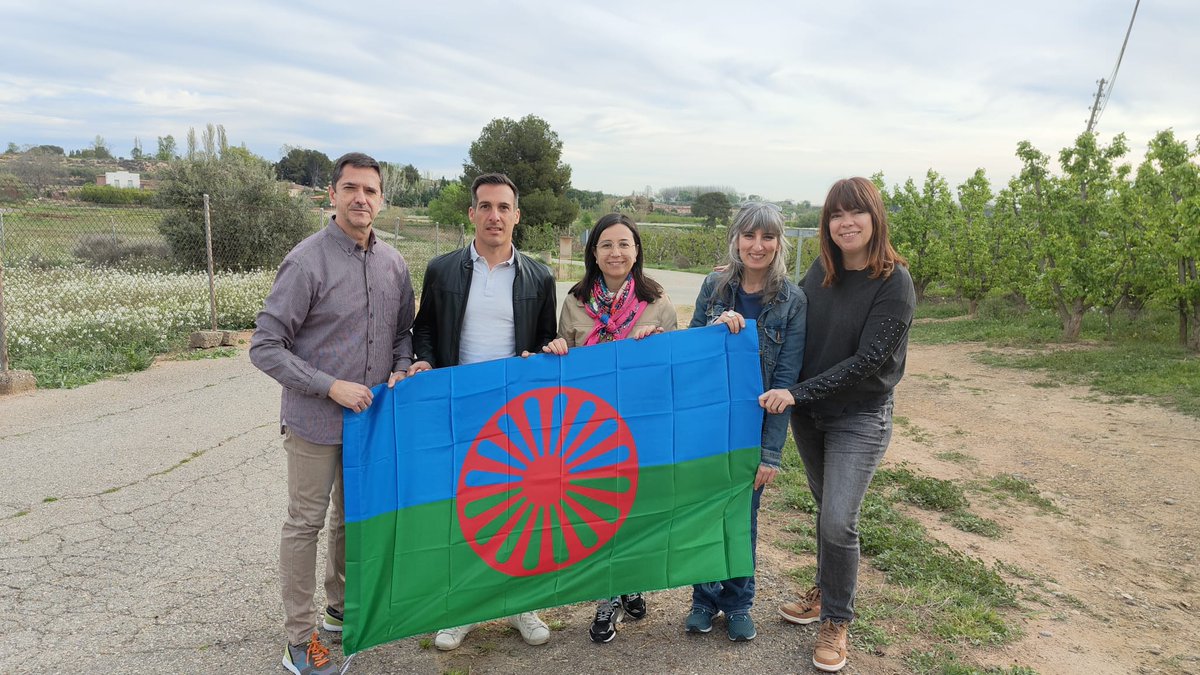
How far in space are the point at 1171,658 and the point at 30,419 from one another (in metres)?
8.37

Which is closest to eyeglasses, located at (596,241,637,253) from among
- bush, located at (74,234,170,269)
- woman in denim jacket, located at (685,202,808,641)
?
woman in denim jacket, located at (685,202,808,641)

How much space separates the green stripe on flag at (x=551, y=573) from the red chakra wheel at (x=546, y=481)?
4cm

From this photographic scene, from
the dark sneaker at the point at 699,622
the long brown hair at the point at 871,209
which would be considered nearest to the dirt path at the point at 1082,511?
the dark sneaker at the point at 699,622

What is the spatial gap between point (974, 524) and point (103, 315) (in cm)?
1090

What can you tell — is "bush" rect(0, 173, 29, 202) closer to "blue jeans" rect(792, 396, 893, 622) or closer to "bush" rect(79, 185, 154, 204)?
"bush" rect(79, 185, 154, 204)

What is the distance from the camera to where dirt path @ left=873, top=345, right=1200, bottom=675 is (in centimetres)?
351

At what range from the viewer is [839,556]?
3033 millimetres

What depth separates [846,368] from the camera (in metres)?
2.87

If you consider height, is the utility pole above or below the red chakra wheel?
above

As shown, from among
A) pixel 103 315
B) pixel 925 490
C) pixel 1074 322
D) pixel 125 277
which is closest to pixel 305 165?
pixel 125 277

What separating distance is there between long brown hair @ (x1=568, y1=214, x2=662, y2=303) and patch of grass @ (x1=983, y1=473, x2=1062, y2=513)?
3.99 m

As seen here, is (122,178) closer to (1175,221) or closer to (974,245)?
(974,245)

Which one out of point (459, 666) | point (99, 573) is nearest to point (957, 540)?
point (459, 666)

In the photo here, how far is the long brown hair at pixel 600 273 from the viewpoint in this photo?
123 inches
